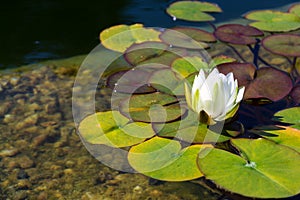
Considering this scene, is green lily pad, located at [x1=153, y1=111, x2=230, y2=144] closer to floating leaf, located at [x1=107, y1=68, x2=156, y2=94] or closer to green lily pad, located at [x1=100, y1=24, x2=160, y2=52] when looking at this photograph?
floating leaf, located at [x1=107, y1=68, x2=156, y2=94]

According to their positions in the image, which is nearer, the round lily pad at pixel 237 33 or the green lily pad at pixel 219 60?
the green lily pad at pixel 219 60

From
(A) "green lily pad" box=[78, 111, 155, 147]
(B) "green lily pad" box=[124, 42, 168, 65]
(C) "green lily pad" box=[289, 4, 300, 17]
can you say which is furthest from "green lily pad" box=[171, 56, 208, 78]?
(C) "green lily pad" box=[289, 4, 300, 17]

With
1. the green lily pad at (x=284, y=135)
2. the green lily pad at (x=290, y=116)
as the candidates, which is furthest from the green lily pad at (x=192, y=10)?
the green lily pad at (x=284, y=135)

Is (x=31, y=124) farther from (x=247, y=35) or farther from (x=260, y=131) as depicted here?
(x=247, y=35)

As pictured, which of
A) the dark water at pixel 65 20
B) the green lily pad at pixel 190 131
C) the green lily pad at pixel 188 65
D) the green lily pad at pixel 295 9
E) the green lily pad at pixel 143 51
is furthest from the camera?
the green lily pad at pixel 295 9

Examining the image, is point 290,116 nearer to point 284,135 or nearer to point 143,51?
point 284,135

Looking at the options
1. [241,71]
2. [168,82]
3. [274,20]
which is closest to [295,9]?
[274,20]

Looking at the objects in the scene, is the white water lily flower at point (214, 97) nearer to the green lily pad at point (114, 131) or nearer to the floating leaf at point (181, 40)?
the green lily pad at point (114, 131)
